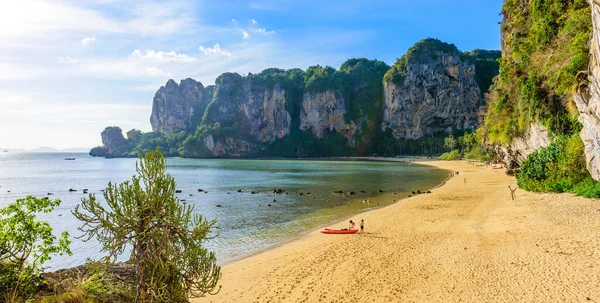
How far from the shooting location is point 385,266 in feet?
46.3

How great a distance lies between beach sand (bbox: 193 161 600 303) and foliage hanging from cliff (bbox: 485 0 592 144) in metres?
7.68

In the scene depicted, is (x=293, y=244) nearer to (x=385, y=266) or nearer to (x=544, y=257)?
(x=385, y=266)

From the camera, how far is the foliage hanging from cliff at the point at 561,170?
2203cm

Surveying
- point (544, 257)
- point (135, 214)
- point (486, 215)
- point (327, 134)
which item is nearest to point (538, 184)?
point (486, 215)

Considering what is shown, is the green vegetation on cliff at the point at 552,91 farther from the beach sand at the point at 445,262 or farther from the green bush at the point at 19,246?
the green bush at the point at 19,246

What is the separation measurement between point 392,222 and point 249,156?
176 metres

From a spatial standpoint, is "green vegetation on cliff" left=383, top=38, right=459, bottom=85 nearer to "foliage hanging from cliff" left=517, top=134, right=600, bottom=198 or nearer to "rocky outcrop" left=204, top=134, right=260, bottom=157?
"rocky outcrop" left=204, top=134, right=260, bottom=157

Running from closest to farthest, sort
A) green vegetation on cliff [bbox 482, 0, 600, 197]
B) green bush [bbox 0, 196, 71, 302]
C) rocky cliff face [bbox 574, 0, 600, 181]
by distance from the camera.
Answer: green bush [bbox 0, 196, 71, 302], rocky cliff face [bbox 574, 0, 600, 181], green vegetation on cliff [bbox 482, 0, 600, 197]

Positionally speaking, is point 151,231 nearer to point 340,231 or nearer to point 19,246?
point 19,246

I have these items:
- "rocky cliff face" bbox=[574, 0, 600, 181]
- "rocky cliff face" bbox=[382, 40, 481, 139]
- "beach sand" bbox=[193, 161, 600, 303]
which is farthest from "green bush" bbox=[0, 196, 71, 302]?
"rocky cliff face" bbox=[382, 40, 481, 139]

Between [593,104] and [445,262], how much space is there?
13833mm

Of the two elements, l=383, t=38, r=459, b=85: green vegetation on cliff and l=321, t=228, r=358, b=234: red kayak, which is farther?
l=383, t=38, r=459, b=85: green vegetation on cliff

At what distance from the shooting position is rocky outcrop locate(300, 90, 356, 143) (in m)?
188

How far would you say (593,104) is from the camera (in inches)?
741
